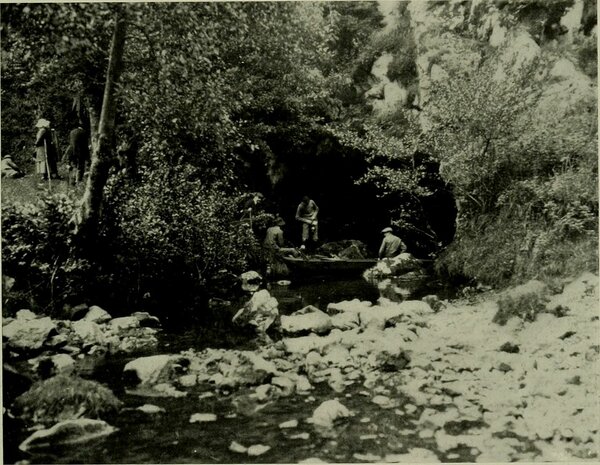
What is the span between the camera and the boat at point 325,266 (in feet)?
43.7

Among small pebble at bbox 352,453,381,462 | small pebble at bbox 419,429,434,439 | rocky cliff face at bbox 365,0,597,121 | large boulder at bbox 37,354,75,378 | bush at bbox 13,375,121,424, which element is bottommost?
small pebble at bbox 352,453,381,462

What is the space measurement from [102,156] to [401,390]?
5.83 m

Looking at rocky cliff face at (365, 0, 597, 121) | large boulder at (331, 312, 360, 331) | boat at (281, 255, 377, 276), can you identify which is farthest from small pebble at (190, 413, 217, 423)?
boat at (281, 255, 377, 276)

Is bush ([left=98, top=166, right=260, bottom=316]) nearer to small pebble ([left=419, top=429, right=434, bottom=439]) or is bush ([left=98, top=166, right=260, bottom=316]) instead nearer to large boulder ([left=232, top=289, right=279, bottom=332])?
large boulder ([left=232, top=289, right=279, bottom=332])

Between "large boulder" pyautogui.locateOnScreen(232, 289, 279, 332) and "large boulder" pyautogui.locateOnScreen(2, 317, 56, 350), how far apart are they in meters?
2.73

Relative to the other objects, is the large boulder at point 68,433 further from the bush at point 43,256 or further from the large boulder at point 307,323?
the bush at point 43,256

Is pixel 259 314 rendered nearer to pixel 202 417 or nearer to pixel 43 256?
pixel 43 256

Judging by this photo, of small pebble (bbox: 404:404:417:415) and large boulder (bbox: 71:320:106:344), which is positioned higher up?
large boulder (bbox: 71:320:106:344)

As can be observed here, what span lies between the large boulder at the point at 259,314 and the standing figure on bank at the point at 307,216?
782 cm

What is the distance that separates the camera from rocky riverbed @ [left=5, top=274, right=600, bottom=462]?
4629mm

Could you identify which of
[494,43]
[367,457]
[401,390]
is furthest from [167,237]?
[494,43]

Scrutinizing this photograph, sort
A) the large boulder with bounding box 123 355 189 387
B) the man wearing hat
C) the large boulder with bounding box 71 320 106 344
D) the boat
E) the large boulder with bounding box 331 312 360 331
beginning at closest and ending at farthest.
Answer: the large boulder with bounding box 123 355 189 387 → the large boulder with bounding box 71 320 106 344 → the large boulder with bounding box 331 312 360 331 → the boat → the man wearing hat

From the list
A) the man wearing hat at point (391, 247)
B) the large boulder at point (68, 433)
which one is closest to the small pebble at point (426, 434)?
the large boulder at point (68, 433)

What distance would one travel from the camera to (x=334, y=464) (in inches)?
174
